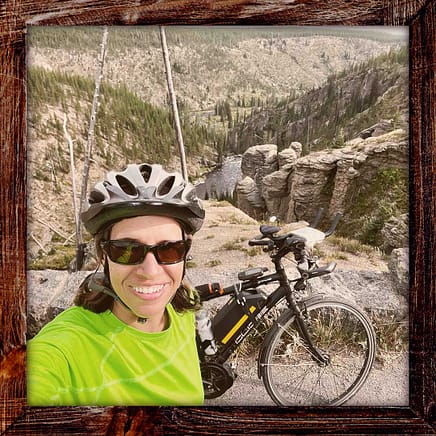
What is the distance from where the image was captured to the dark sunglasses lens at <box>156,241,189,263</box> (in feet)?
11.7

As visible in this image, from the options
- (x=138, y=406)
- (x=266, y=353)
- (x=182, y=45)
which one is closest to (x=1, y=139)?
(x=182, y=45)

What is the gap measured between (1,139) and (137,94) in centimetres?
77

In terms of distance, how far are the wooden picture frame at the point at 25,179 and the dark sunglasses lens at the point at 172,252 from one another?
76cm

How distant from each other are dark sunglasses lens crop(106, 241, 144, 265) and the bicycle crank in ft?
2.31

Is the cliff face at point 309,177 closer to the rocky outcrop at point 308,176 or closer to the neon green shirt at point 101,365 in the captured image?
the rocky outcrop at point 308,176

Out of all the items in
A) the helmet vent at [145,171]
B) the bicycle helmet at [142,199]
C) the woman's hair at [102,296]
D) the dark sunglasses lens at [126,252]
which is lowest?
the woman's hair at [102,296]

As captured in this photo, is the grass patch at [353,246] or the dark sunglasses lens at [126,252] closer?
the dark sunglasses lens at [126,252]

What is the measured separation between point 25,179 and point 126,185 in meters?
0.56

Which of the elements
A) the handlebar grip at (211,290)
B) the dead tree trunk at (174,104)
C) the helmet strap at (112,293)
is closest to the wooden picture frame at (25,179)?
the dead tree trunk at (174,104)

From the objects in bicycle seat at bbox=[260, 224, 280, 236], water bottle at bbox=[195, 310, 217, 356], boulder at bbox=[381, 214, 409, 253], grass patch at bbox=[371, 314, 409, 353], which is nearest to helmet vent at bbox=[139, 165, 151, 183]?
bicycle seat at bbox=[260, 224, 280, 236]

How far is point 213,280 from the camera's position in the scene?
369 cm

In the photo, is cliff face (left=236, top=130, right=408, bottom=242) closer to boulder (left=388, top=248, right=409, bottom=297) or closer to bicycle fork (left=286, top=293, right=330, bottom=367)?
boulder (left=388, top=248, right=409, bottom=297)

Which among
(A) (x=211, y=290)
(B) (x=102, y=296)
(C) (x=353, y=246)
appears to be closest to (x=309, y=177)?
(C) (x=353, y=246)

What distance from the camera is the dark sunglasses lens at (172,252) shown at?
11.7ft
